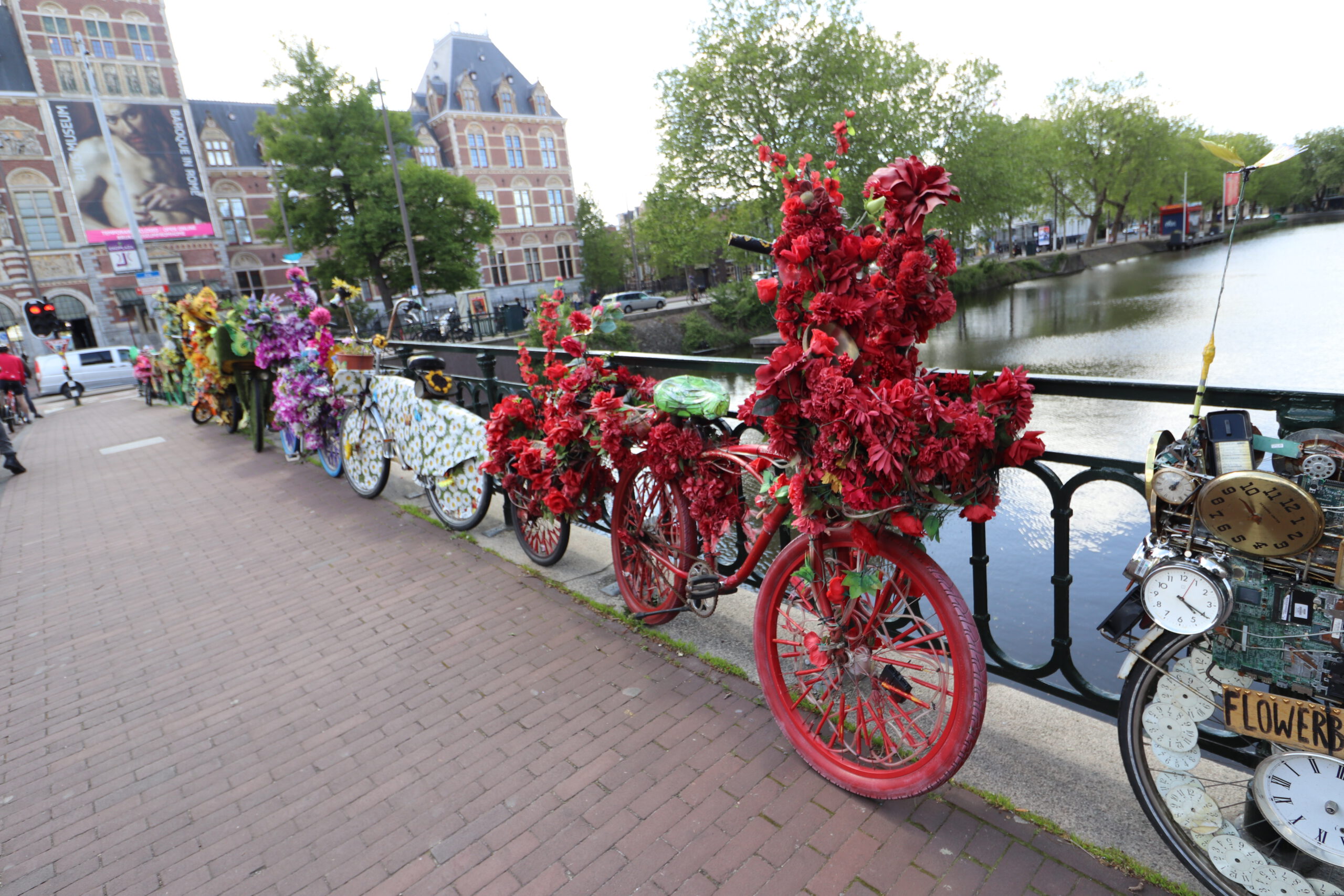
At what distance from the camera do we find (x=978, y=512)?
78.8 inches

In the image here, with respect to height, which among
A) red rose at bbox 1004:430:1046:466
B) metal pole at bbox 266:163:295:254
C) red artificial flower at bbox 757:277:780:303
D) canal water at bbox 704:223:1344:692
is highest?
metal pole at bbox 266:163:295:254

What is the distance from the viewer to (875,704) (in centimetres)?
235

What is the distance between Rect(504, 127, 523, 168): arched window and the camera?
52156 mm

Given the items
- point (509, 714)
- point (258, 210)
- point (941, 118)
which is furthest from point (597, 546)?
point (258, 210)

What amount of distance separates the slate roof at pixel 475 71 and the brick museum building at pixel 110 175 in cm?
1134

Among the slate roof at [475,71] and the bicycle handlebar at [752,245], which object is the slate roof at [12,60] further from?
the bicycle handlebar at [752,245]

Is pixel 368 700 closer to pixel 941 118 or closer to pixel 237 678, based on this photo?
pixel 237 678

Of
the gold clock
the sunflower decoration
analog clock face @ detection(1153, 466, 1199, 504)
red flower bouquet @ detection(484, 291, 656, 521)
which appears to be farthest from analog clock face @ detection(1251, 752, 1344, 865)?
the sunflower decoration

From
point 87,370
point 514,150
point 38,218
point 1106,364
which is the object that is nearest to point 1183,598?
point 1106,364

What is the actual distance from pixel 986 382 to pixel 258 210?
5252cm

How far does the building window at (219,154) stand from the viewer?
44344 millimetres

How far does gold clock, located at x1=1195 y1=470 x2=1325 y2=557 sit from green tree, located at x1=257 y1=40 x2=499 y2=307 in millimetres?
33993

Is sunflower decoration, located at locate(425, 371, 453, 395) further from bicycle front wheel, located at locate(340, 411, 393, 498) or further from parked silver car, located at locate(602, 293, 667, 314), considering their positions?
parked silver car, located at locate(602, 293, 667, 314)

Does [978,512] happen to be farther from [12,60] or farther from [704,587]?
[12,60]
